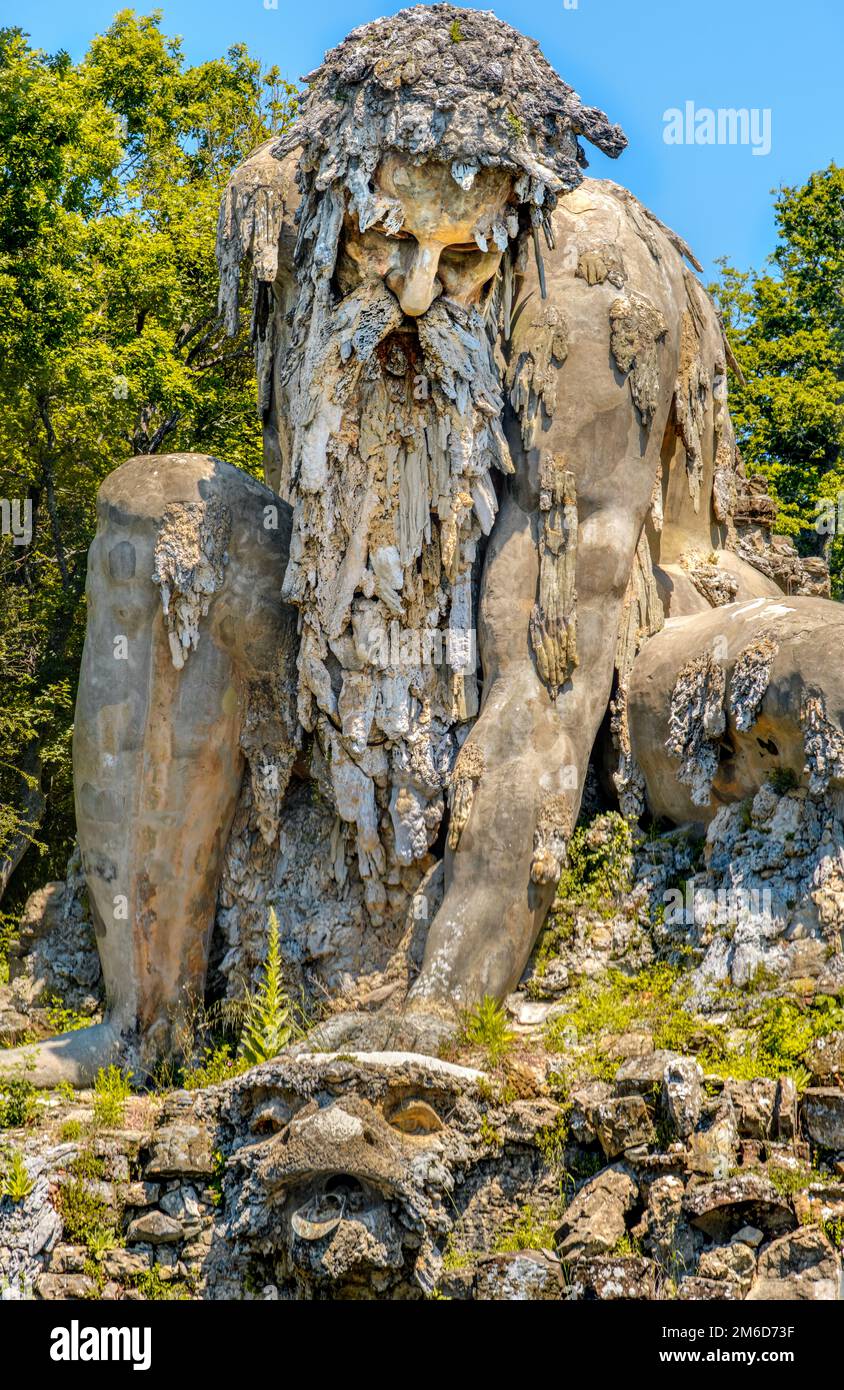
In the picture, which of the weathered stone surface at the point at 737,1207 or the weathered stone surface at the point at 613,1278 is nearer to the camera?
the weathered stone surface at the point at 613,1278

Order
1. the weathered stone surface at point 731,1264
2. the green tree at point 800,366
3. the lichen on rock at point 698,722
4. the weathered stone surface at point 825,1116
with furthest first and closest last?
the green tree at point 800,366
the lichen on rock at point 698,722
the weathered stone surface at point 825,1116
the weathered stone surface at point 731,1264

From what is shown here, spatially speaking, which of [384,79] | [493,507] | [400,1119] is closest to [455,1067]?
[400,1119]

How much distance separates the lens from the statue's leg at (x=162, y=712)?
11984 mm

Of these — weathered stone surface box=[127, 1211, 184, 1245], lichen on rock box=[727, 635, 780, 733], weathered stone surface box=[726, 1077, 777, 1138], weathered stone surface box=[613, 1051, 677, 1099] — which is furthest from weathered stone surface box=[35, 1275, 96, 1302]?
lichen on rock box=[727, 635, 780, 733]

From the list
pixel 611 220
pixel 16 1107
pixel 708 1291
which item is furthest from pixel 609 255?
pixel 708 1291

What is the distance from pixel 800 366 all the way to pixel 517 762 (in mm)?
13355

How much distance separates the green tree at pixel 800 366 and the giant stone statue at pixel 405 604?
9.71 meters

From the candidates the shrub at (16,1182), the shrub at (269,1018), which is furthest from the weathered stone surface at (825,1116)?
the shrub at (16,1182)

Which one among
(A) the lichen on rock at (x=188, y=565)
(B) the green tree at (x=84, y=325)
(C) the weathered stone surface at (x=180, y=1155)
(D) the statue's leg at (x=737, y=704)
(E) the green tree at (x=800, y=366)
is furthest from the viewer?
(E) the green tree at (x=800, y=366)

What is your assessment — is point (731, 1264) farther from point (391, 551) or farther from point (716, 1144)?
point (391, 551)

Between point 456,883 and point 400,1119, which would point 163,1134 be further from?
point 456,883

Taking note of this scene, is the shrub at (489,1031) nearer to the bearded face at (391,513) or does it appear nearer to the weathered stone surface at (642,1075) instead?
the weathered stone surface at (642,1075)

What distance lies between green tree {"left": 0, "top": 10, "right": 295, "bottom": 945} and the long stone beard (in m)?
4.31

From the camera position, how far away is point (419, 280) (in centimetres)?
1169
